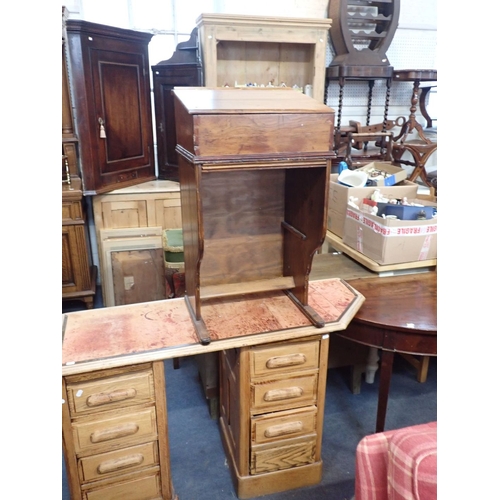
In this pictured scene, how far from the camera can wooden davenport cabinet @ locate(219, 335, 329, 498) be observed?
163 centimetres

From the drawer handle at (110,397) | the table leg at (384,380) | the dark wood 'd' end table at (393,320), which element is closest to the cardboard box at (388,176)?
the dark wood 'd' end table at (393,320)

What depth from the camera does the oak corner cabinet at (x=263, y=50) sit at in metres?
2.96

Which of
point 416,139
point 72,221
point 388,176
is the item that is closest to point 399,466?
point 388,176

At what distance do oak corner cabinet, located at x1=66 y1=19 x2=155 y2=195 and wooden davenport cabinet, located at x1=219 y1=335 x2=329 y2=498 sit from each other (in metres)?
1.81

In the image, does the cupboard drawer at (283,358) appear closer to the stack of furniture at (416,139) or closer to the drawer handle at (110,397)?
the drawer handle at (110,397)

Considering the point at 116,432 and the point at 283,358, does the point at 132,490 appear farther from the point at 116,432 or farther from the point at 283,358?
the point at 283,358

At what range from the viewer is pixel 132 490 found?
1615mm

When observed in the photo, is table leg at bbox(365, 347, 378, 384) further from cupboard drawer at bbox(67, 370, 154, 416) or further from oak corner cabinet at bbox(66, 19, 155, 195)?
oak corner cabinet at bbox(66, 19, 155, 195)

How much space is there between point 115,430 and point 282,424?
612mm

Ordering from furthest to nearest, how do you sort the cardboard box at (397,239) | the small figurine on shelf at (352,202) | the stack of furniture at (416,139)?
the stack of furniture at (416,139), the small figurine on shelf at (352,202), the cardboard box at (397,239)

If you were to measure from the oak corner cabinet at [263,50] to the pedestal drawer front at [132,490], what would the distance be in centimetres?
240

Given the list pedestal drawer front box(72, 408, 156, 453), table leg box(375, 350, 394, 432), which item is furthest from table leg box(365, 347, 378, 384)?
pedestal drawer front box(72, 408, 156, 453)
